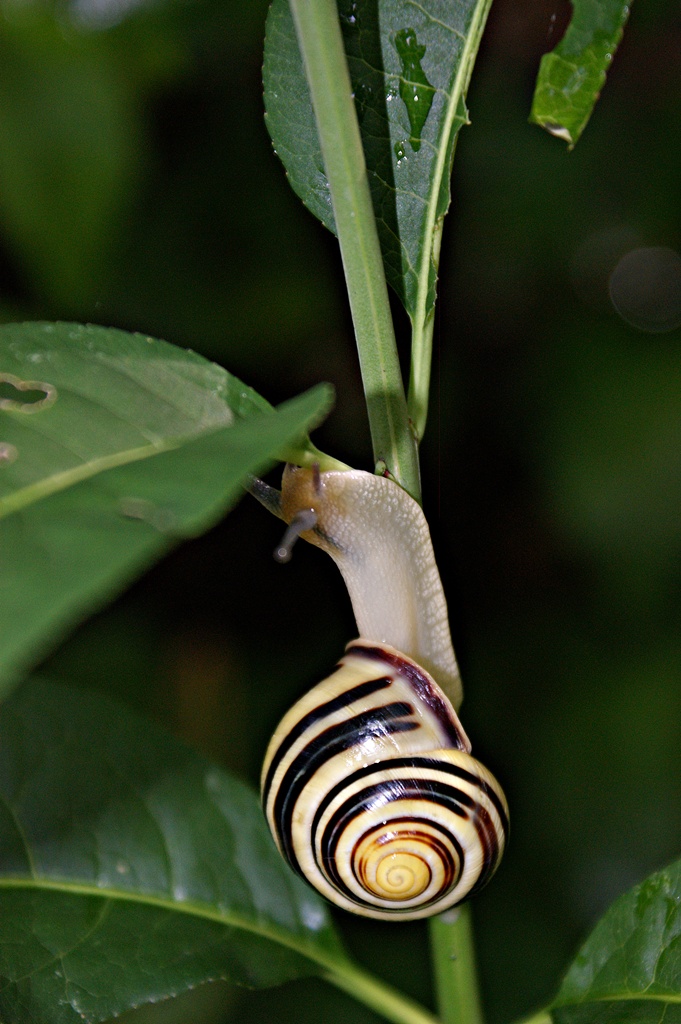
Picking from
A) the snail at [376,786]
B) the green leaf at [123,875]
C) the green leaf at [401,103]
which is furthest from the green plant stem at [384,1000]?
the green leaf at [401,103]

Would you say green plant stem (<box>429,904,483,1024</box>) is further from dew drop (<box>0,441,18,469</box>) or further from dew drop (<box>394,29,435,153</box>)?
dew drop (<box>394,29,435,153</box>)

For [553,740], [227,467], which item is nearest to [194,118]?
[553,740]

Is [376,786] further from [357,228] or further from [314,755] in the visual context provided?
[357,228]

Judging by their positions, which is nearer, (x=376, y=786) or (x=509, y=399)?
(x=376, y=786)

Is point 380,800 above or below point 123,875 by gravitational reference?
above

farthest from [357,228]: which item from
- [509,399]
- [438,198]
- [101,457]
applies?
[509,399]

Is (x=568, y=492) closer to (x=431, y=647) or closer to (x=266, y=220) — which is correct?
(x=266, y=220)
